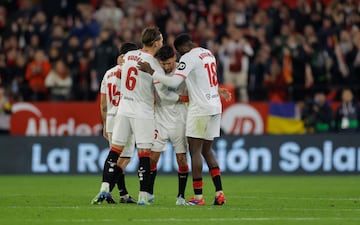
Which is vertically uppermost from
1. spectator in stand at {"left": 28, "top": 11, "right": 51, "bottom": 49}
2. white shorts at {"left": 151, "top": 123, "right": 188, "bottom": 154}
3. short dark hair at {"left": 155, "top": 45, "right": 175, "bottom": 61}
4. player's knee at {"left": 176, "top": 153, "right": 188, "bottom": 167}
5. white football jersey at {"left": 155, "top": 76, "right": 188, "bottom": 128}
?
spectator in stand at {"left": 28, "top": 11, "right": 51, "bottom": 49}

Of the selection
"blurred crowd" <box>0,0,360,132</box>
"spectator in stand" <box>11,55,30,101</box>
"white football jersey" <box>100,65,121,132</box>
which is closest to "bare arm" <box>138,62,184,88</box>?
"white football jersey" <box>100,65,121,132</box>

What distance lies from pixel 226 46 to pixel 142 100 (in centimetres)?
1281

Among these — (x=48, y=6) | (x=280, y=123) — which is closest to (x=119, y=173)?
(x=280, y=123)

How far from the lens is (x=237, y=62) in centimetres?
2789

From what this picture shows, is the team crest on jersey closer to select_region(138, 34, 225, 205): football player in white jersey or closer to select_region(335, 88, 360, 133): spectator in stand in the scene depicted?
select_region(138, 34, 225, 205): football player in white jersey

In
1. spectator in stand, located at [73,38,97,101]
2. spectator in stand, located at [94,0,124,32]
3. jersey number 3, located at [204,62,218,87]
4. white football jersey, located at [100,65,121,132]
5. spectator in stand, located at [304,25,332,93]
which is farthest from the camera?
spectator in stand, located at [94,0,124,32]

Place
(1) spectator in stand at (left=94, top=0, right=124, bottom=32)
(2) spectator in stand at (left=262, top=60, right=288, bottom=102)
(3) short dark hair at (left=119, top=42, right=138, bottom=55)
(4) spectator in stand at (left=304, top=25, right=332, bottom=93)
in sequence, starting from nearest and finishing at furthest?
(3) short dark hair at (left=119, top=42, right=138, bottom=55) < (4) spectator in stand at (left=304, top=25, right=332, bottom=93) < (2) spectator in stand at (left=262, top=60, right=288, bottom=102) < (1) spectator in stand at (left=94, top=0, right=124, bottom=32)

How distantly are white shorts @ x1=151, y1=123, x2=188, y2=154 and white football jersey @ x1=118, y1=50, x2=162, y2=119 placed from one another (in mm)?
669

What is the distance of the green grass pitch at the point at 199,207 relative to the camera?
13.6 m

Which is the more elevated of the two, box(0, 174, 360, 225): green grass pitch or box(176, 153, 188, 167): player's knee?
box(176, 153, 188, 167): player's knee

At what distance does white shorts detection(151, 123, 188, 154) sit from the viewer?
16312 mm

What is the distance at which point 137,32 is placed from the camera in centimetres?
2973

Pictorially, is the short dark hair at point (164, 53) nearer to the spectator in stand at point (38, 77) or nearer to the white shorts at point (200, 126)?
the white shorts at point (200, 126)

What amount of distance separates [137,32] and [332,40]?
17.9 feet
